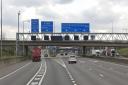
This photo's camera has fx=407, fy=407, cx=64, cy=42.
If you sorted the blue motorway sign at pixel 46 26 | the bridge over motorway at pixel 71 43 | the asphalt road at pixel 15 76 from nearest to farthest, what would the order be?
the asphalt road at pixel 15 76, the blue motorway sign at pixel 46 26, the bridge over motorway at pixel 71 43

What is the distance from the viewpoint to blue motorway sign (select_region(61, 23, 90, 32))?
9475 centimetres

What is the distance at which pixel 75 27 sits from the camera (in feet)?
311

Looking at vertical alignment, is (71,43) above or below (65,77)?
above

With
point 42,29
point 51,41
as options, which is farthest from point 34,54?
point 51,41

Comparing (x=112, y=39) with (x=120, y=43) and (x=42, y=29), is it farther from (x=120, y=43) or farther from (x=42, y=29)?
(x=42, y=29)

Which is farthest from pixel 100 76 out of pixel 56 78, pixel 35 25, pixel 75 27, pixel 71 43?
pixel 71 43

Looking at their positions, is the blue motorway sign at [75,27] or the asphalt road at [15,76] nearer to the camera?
the asphalt road at [15,76]

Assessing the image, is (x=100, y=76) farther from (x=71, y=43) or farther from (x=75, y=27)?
(x=71, y=43)

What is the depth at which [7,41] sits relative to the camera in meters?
111

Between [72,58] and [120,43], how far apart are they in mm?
40625

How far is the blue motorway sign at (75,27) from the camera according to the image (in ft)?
311

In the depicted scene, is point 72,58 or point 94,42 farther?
point 94,42


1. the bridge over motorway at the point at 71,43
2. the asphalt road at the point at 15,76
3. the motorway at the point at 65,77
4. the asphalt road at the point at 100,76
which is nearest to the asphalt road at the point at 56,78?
the motorway at the point at 65,77

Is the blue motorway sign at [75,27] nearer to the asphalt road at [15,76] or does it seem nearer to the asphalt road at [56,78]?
the asphalt road at [15,76]
